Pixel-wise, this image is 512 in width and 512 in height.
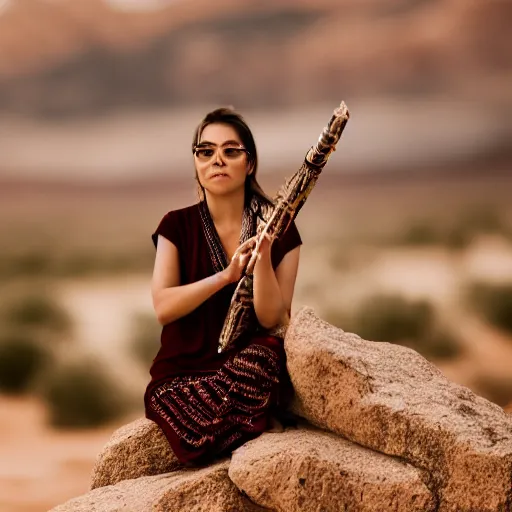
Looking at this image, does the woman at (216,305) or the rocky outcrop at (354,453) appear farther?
the woman at (216,305)

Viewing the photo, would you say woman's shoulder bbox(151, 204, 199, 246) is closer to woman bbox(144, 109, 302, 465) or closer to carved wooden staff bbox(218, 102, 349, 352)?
woman bbox(144, 109, 302, 465)

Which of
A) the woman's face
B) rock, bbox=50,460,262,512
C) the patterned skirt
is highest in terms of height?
the woman's face

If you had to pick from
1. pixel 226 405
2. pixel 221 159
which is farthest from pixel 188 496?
pixel 221 159

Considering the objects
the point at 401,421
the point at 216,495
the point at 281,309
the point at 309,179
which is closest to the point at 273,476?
the point at 216,495

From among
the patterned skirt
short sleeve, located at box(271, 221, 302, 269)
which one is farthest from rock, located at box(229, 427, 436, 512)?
short sleeve, located at box(271, 221, 302, 269)

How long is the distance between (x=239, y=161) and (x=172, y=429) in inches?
40.5

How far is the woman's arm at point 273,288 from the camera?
3.21 meters

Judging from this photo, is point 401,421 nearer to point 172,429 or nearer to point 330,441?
point 330,441

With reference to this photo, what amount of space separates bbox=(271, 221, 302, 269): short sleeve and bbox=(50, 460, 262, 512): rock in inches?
30.9

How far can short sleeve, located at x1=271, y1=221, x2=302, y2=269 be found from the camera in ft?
11.2

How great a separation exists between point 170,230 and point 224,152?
1.21 ft

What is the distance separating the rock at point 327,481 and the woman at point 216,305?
0.81 feet

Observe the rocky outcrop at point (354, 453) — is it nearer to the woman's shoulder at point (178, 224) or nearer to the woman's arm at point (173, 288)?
the woman's arm at point (173, 288)

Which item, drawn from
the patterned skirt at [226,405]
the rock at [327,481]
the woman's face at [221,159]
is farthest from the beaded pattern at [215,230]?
the rock at [327,481]
